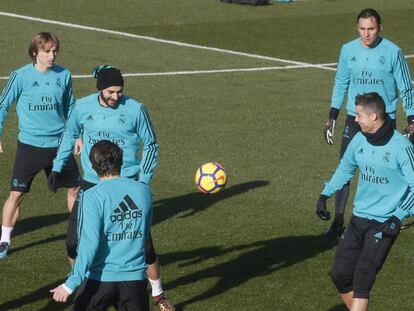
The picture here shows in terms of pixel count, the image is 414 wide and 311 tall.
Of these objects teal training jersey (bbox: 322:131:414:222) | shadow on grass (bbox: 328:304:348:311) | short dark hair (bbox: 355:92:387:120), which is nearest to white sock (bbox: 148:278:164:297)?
shadow on grass (bbox: 328:304:348:311)

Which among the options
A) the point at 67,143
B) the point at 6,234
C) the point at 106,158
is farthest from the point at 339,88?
the point at 106,158

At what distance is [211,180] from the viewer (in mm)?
16562

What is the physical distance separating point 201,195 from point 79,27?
1633 cm

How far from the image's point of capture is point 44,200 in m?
17.1

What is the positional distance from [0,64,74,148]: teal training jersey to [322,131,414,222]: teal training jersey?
4.52m

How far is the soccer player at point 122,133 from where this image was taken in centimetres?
1226

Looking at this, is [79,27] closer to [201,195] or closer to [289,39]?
[289,39]

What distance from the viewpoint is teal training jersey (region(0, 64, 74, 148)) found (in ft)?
47.3

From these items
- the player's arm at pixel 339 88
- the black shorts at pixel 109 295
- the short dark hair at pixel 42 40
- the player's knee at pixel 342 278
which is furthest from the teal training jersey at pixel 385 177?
the short dark hair at pixel 42 40

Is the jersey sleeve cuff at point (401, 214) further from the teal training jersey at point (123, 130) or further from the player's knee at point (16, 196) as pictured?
the player's knee at point (16, 196)

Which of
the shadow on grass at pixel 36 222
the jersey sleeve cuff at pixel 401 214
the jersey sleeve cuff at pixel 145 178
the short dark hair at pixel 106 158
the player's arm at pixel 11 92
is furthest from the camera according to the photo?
the shadow on grass at pixel 36 222

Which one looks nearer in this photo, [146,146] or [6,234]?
[146,146]

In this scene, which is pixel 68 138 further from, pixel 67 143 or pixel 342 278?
pixel 342 278

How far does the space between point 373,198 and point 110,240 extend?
123 inches
